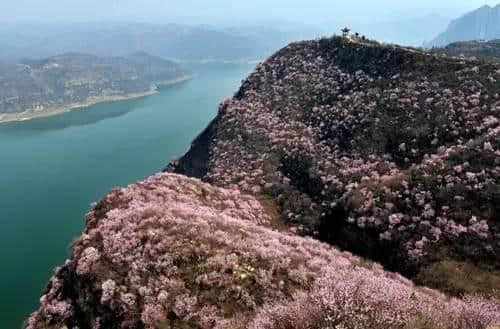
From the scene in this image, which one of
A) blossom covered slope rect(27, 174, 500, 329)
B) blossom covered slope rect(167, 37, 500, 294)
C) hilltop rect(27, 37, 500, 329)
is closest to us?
blossom covered slope rect(27, 174, 500, 329)

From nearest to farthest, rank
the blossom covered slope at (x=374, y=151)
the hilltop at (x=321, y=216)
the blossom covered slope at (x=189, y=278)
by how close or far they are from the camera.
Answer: the blossom covered slope at (x=189, y=278) < the hilltop at (x=321, y=216) < the blossom covered slope at (x=374, y=151)

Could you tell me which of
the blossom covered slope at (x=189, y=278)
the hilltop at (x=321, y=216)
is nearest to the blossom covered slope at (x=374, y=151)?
the hilltop at (x=321, y=216)

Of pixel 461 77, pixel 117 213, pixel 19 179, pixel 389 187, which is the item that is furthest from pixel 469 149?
pixel 19 179

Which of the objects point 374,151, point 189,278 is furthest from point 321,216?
point 189,278

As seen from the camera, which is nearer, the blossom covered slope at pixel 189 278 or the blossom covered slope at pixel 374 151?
the blossom covered slope at pixel 189 278

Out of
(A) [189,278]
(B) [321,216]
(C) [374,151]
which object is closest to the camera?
(A) [189,278]

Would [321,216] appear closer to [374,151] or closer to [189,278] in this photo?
[374,151]

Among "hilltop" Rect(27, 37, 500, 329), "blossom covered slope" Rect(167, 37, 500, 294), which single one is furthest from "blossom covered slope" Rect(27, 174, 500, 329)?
"blossom covered slope" Rect(167, 37, 500, 294)

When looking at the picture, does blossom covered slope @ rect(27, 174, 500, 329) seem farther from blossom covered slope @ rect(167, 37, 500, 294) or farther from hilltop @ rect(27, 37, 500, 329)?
blossom covered slope @ rect(167, 37, 500, 294)

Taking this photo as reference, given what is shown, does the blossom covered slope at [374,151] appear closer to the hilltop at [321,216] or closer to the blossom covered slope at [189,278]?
the hilltop at [321,216]
